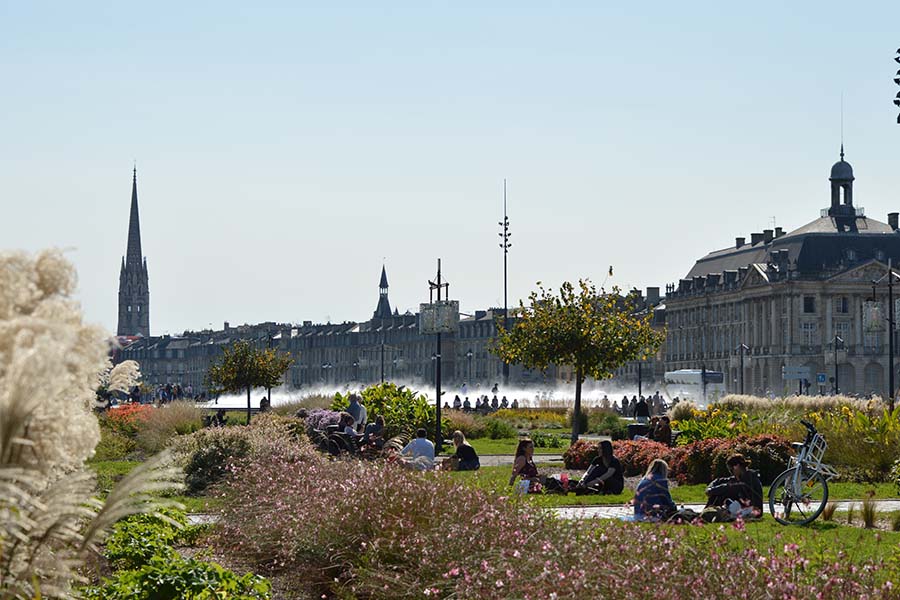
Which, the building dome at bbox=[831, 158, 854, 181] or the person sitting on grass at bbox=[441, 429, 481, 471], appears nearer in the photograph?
the person sitting on grass at bbox=[441, 429, 481, 471]

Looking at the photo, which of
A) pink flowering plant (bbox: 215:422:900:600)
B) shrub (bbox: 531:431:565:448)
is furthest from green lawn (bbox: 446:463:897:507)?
shrub (bbox: 531:431:565:448)

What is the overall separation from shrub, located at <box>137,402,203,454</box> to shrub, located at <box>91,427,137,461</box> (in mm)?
371

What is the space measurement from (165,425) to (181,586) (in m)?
25.2

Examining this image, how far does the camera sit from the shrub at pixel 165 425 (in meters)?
32.2

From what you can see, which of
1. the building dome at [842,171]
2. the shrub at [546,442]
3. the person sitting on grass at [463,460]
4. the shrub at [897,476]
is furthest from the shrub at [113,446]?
the building dome at [842,171]

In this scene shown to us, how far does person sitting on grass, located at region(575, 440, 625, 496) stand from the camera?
20734mm

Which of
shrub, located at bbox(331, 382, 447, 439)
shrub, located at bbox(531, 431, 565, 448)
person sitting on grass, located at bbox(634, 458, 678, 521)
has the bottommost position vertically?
shrub, located at bbox(531, 431, 565, 448)

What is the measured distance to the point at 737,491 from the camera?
17000 millimetres

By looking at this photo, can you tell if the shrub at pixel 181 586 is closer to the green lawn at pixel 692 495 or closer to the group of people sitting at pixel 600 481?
the green lawn at pixel 692 495

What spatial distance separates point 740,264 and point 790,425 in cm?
10746

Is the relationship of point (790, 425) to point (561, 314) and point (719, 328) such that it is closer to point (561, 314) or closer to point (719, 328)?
point (561, 314)

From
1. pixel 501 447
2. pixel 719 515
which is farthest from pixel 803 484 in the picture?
pixel 501 447

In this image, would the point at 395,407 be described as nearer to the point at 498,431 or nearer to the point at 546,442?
the point at 546,442

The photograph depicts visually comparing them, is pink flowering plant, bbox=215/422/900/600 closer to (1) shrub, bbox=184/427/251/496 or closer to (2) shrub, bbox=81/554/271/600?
(2) shrub, bbox=81/554/271/600
